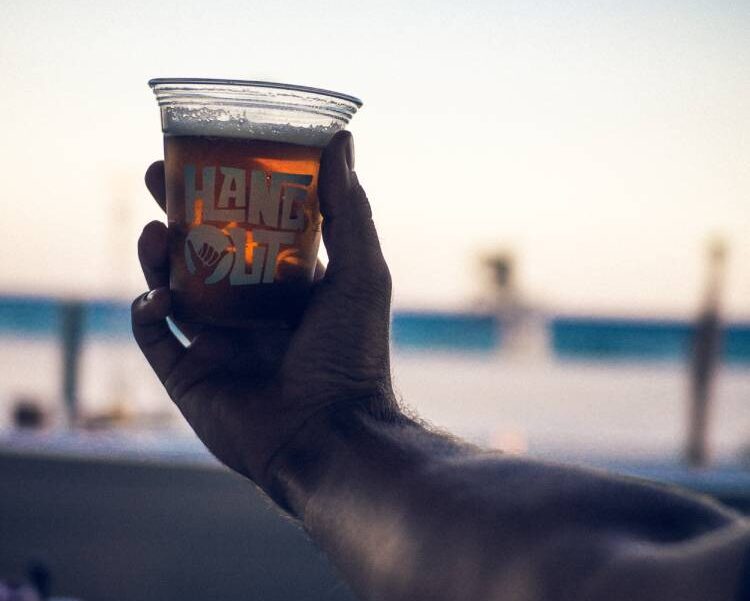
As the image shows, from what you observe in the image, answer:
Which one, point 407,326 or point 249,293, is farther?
point 407,326

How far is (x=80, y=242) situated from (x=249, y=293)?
28.0ft

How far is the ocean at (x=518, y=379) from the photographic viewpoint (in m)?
7.63

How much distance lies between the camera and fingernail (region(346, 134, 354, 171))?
1377 millimetres

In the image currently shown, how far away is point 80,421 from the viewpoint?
531 cm

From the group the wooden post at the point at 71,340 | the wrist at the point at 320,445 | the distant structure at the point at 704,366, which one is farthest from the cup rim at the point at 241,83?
the distant structure at the point at 704,366

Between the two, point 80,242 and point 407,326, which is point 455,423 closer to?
point 80,242

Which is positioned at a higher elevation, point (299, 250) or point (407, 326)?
point (299, 250)

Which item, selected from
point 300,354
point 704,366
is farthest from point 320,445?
point 704,366

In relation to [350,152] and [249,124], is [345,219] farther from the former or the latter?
[249,124]

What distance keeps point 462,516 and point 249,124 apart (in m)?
0.67

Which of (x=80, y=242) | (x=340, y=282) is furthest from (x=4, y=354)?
(x=340, y=282)

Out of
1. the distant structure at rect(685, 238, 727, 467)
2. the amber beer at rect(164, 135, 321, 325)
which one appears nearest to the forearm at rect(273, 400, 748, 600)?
the amber beer at rect(164, 135, 321, 325)

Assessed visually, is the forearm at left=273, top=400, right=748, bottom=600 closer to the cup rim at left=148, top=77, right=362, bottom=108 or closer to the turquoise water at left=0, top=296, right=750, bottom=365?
the cup rim at left=148, top=77, right=362, bottom=108

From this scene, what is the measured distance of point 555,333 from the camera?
2652 centimetres
